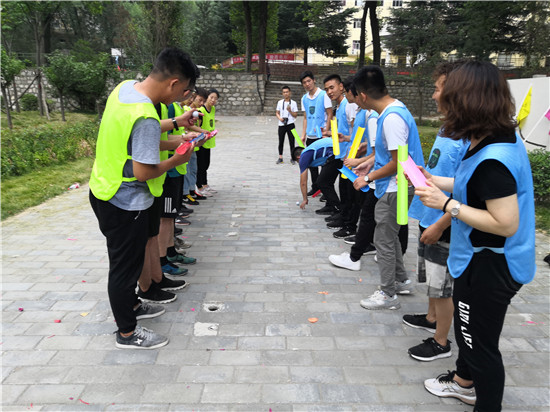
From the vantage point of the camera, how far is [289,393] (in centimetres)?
250

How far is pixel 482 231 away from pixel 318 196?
5549mm

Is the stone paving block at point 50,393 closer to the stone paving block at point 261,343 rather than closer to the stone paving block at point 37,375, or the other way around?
the stone paving block at point 37,375

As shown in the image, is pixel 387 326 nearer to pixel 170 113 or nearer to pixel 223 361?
pixel 223 361

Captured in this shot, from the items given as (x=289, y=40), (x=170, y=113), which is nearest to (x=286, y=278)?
(x=170, y=113)

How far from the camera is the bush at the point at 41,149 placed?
27.3 feet

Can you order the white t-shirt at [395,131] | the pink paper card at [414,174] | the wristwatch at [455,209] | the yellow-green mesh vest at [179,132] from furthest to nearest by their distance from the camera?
1. the yellow-green mesh vest at [179,132]
2. the white t-shirt at [395,131]
3. the pink paper card at [414,174]
4. the wristwatch at [455,209]

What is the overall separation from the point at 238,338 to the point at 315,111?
4.88 m

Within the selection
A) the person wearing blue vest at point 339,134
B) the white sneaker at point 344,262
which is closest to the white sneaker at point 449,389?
the white sneaker at point 344,262

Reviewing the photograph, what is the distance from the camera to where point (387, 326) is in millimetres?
3297

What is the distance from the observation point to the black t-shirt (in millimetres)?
1822

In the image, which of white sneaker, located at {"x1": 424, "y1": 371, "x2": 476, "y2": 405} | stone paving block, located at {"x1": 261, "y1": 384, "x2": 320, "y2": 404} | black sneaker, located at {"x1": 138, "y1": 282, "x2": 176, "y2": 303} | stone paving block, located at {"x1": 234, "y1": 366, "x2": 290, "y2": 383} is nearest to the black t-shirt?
white sneaker, located at {"x1": 424, "y1": 371, "x2": 476, "y2": 405}

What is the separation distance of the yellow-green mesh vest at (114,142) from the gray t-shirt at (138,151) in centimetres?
3

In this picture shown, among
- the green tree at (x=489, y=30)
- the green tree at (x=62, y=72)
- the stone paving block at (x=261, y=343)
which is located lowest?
the stone paving block at (x=261, y=343)

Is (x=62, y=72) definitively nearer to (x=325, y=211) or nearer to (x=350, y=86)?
(x=325, y=211)
